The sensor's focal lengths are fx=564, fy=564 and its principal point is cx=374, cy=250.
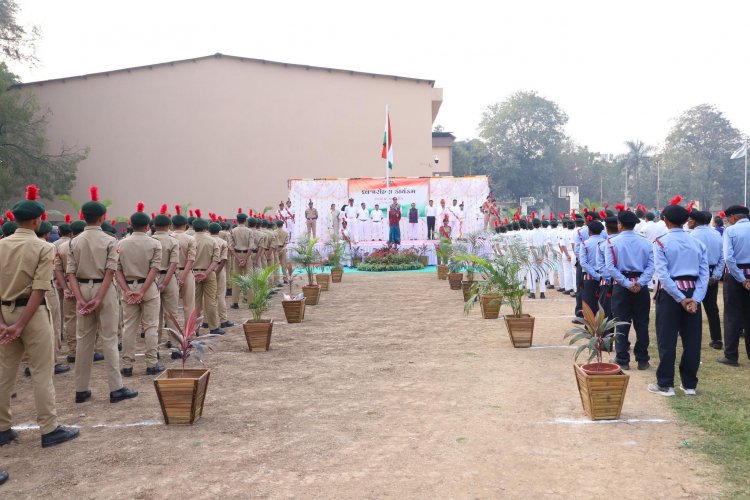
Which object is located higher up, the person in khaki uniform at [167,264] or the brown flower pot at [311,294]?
the person in khaki uniform at [167,264]

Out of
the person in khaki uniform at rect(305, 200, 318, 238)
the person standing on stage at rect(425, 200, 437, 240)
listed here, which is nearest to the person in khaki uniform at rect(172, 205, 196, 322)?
the person in khaki uniform at rect(305, 200, 318, 238)

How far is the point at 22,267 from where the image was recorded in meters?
4.30

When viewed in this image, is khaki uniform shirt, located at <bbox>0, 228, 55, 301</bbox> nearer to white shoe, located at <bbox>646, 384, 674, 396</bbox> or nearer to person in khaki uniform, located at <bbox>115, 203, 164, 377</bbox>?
person in khaki uniform, located at <bbox>115, 203, 164, 377</bbox>

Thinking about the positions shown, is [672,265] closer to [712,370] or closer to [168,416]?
[712,370]

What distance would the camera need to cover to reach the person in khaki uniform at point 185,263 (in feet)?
25.7

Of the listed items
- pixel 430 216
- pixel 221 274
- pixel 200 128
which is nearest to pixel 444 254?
pixel 430 216

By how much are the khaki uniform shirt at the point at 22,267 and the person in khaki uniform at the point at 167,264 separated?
252 centimetres

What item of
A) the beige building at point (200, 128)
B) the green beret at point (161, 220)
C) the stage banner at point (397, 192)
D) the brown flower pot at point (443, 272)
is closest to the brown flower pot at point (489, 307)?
the green beret at point (161, 220)

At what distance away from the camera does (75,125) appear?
28.0m

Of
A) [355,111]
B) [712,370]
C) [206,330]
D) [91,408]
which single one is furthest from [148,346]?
[355,111]

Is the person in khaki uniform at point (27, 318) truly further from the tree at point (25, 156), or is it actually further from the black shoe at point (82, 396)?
the tree at point (25, 156)

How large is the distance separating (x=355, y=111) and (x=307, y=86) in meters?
2.70

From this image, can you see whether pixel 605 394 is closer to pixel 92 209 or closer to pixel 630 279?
pixel 630 279

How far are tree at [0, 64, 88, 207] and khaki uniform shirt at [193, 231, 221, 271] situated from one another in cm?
1988
